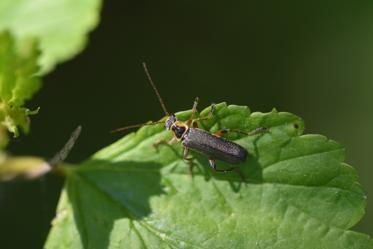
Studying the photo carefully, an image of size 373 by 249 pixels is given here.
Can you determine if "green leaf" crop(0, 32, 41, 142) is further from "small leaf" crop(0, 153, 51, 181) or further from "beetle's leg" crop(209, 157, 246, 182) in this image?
"beetle's leg" crop(209, 157, 246, 182)

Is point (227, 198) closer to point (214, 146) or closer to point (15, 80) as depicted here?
point (214, 146)

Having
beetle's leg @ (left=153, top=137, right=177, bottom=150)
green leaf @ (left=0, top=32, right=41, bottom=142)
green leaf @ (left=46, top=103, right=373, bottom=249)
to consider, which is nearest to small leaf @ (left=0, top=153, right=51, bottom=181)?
green leaf @ (left=0, top=32, right=41, bottom=142)

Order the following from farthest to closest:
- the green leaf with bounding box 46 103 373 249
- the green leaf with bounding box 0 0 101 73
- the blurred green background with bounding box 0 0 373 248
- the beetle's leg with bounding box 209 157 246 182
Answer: the blurred green background with bounding box 0 0 373 248 → the green leaf with bounding box 0 0 101 73 → the beetle's leg with bounding box 209 157 246 182 → the green leaf with bounding box 46 103 373 249

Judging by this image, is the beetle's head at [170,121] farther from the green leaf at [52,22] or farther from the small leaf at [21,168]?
the green leaf at [52,22]

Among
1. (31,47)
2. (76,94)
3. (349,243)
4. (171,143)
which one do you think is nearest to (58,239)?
(171,143)

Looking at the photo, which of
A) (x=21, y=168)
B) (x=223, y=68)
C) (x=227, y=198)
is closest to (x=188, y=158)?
(x=227, y=198)
